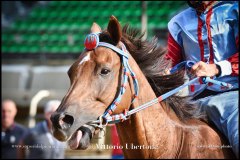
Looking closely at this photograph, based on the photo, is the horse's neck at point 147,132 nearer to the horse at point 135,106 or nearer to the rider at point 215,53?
the horse at point 135,106

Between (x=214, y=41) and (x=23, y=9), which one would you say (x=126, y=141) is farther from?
(x=23, y=9)

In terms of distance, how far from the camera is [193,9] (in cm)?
371

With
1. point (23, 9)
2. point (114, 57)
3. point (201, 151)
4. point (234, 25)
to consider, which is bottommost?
point (201, 151)

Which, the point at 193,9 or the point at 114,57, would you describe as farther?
the point at 193,9

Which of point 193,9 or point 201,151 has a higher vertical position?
point 193,9

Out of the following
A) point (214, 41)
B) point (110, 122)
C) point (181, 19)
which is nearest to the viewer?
point (110, 122)

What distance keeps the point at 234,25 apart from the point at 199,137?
80cm

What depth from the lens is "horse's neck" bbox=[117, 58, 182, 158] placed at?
321 cm

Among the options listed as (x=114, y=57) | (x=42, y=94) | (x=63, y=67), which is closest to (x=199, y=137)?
(x=114, y=57)

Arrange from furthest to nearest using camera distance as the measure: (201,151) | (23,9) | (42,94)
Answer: (23,9)
(42,94)
(201,151)

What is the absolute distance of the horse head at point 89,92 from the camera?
9.46 feet

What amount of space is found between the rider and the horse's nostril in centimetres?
92

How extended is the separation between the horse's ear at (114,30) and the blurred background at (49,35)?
408 cm

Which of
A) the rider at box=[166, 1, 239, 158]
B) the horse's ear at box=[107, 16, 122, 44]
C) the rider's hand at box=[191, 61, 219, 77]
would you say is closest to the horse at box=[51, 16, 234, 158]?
the horse's ear at box=[107, 16, 122, 44]
